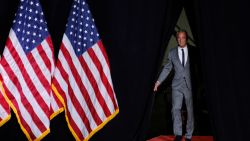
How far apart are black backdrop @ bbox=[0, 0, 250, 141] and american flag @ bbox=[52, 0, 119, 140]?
43 cm

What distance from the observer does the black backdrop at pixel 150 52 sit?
5711 mm

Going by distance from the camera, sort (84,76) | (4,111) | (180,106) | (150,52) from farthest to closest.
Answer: (180,106) < (150,52) < (84,76) < (4,111)

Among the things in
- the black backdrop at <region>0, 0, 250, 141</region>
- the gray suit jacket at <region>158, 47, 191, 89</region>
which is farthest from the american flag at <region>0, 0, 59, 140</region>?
the gray suit jacket at <region>158, 47, 191, 89</region>

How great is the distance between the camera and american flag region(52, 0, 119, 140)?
17.7ft

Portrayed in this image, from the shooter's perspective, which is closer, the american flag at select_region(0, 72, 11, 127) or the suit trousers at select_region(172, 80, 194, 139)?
the american flag at select_region(0, 72, 11, 127)

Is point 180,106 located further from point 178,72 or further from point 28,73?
point 28,73

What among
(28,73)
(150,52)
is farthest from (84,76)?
(150,52)

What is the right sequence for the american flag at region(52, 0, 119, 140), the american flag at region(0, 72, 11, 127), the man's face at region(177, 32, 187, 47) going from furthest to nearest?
the man's face at region(177, 32, 187, 47), the american flag at region(52, 0, 119, 140), the american flag at region(0, 72, 11, 127)

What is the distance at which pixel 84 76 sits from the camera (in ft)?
18.0

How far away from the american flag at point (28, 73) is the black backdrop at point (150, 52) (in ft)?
1.61

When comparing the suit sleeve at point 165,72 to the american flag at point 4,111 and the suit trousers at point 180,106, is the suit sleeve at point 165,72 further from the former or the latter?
the american flag at point 4,111

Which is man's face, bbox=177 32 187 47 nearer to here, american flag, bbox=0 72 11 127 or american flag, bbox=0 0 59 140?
american flag, bbox=0 0 59 140

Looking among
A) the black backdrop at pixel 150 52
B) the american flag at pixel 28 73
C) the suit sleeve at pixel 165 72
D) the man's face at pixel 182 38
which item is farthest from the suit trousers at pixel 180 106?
the american flag at pixel 28 73

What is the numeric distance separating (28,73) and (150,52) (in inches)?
73.4
